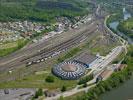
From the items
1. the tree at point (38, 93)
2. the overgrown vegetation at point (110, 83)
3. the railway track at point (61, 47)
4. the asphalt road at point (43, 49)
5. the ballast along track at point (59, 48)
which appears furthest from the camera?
the railway track at point (61, 47)

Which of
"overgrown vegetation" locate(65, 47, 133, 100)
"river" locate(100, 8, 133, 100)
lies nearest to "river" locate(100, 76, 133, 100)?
"river" locate(100, 8, 133, 100)

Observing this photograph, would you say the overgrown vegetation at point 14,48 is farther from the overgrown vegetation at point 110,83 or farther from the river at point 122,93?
the river at point 122,93

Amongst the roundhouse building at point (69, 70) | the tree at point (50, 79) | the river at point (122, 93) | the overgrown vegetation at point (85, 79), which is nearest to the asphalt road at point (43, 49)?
the roundhouse building at point (69, 70)

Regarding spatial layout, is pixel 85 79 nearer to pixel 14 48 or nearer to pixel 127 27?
pixel 14 48

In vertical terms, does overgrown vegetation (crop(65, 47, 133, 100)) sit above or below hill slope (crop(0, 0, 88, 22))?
below

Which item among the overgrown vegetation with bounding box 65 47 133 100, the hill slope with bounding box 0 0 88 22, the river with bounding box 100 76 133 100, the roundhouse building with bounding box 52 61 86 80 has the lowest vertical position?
the river with bounding box 100 76 133 100

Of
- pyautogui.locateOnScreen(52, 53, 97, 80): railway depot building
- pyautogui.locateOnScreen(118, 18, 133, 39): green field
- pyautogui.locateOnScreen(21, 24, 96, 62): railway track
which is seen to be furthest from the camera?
pyautogui.locateOnScreen(118, 18, 133, 39): green field

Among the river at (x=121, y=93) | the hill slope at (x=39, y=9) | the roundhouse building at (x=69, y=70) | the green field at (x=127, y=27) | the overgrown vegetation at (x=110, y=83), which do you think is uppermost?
the hill slope at (x=39, y=9)

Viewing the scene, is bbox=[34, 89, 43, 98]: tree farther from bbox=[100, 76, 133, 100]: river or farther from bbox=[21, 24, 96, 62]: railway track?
bbox=[21, 24, 96, 62]: railway track
